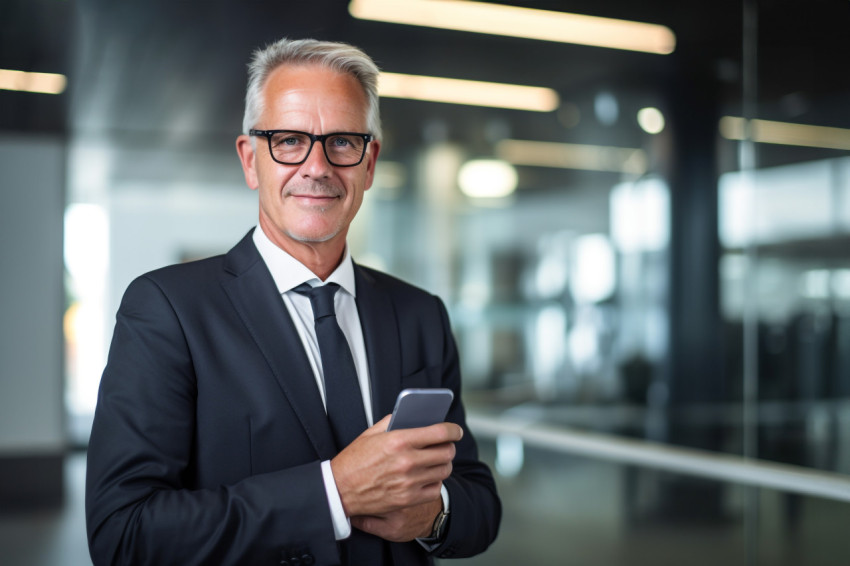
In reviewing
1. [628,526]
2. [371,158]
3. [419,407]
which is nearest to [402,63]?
[628,526]

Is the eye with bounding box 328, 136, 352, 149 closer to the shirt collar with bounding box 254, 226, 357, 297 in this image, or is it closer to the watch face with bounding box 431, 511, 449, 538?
the shirt collar with bounding box 254, 226, 357, 297

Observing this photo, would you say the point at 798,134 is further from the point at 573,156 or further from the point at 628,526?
the point at 573,156

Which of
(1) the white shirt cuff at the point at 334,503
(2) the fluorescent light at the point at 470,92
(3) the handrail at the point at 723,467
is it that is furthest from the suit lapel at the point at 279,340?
(2) the fluorescent light at the point at 470,92

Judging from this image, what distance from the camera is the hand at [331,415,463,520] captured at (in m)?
1.25

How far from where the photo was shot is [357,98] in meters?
1.54

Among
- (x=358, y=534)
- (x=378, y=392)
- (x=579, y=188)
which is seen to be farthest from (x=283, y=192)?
(x=579, y=188)

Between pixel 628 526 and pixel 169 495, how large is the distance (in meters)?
5.02

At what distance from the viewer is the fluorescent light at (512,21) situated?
5656 mm

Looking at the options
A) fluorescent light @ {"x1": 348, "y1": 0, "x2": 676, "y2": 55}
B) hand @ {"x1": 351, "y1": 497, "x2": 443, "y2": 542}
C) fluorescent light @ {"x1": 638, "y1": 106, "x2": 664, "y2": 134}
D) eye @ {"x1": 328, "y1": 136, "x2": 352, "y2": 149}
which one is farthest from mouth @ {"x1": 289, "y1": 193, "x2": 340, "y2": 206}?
fluorescent light @ {"x1": 638, "y1": 106, "x2": 664, "y2": 134}

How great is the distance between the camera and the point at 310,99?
150cm

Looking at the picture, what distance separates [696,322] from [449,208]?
3236 mm

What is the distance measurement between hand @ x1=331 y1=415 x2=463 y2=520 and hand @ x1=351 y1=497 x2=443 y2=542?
0.20 ft

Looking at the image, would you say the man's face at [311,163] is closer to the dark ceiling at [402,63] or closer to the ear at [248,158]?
the ear at [248,158]

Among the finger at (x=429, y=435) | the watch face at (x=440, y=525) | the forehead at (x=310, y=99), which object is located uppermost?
the forehead at (x=310, y=99)
